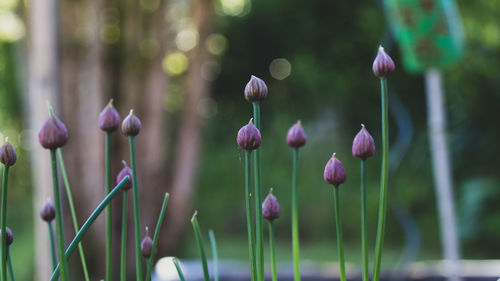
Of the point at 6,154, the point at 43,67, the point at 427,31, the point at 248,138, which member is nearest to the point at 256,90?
the point at 248,138

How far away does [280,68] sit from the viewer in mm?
4801

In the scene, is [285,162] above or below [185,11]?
below

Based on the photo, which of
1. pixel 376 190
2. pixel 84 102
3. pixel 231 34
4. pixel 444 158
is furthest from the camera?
pixel 231 34

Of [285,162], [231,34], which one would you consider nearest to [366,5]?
[231,34]

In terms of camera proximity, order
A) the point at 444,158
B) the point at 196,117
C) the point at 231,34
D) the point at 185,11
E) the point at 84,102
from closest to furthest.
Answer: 1. the point at 444,158
2. the point at 84,102
3. the point at 196,117
4. the point at 185,11
5. the point at 231,34

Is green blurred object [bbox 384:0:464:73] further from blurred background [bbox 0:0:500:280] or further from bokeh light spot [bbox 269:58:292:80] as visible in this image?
bokeh light spot [bbox 269:58:292:80]

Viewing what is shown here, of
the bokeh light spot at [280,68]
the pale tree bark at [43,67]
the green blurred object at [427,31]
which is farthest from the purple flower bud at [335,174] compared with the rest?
the bokeh light spot at [280,68]

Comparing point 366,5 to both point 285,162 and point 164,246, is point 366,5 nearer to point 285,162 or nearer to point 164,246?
point 285,162

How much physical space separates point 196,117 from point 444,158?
64.7 inches

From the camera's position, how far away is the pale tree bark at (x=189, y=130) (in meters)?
2.58

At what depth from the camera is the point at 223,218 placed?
15.1ft

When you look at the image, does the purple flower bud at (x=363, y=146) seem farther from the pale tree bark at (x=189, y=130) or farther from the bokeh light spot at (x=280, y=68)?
the bokeh light spot at (x=280, y=68)

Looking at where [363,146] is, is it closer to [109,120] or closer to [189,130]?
[109,120]

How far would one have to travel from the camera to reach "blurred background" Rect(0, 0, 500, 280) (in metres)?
2.42
